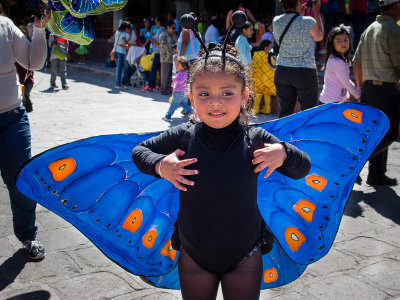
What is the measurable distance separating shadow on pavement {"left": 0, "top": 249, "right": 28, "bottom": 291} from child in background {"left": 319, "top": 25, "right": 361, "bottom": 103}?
11.3 feet

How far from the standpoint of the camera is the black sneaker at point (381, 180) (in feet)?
15.7

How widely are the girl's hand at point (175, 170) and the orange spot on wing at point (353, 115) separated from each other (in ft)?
2.74

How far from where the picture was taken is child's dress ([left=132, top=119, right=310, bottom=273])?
5.68 feet

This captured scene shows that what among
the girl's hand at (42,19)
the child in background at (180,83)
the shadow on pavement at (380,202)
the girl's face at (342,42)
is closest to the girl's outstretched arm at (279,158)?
the girl's hand at (42,19)

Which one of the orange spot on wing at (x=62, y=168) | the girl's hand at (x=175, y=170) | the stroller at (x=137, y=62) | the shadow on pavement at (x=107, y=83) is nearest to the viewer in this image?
the girl's hand at (x=175, y=170)

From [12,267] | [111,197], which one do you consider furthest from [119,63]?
[111,197]

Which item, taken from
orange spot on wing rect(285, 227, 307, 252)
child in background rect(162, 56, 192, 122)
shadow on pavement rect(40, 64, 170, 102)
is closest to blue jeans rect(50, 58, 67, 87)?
shadow on pavement rect(40, 64, 170, 102)

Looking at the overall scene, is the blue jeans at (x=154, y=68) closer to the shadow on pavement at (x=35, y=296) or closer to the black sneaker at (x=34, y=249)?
the black sneaker at (x=34, y=249)

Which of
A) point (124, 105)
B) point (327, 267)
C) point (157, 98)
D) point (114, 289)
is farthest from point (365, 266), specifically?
point (157, 98)

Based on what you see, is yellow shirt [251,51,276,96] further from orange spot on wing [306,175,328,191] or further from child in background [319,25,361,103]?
orange spot on wing [306,175,328,191]

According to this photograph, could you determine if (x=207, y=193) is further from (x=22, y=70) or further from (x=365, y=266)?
(x=22, y=70)

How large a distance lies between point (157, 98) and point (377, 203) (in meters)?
→ 7.41

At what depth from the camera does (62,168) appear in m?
2.00

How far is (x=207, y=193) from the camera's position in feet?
5.71
